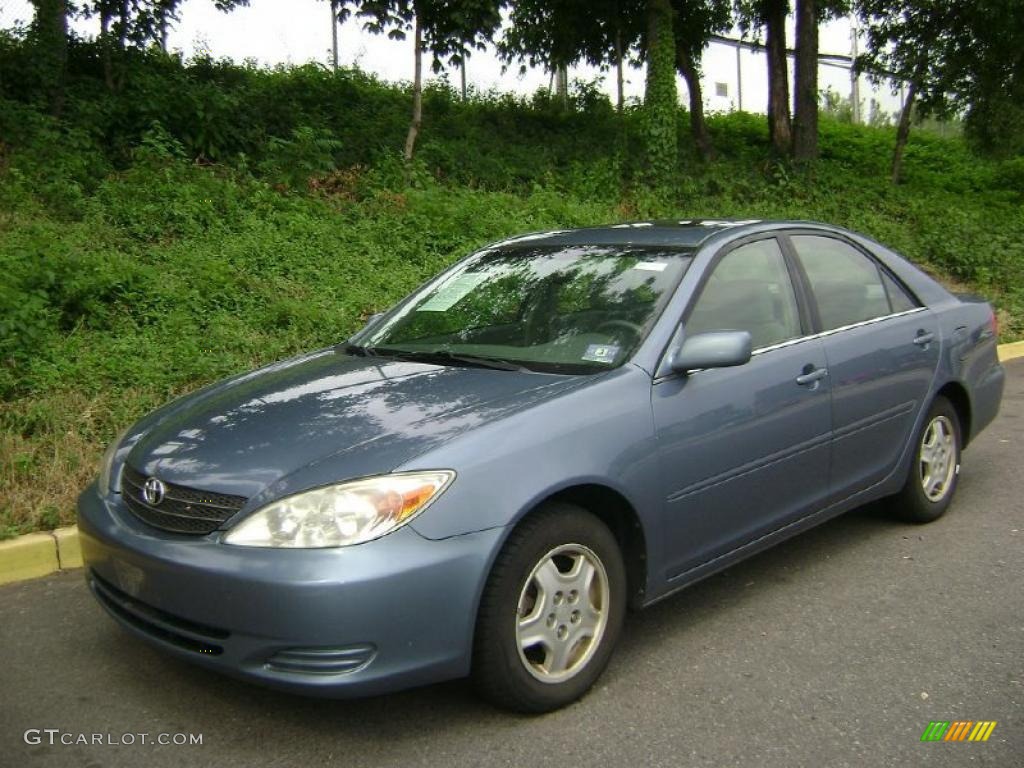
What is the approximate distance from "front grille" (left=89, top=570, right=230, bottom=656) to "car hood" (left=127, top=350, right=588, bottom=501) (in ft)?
1.31

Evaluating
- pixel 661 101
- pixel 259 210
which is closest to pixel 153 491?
pixel 259 210

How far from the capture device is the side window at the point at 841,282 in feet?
14.9

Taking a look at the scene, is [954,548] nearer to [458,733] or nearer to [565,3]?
[458,733]

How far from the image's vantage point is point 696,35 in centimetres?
1925

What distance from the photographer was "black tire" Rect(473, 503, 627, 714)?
10.0ft

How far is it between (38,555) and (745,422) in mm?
3158

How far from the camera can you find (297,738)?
3125 millimetres

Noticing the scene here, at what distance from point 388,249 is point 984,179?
16.5 m

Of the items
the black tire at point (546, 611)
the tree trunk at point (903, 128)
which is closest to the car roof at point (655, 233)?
the black tire at point (546, 611)

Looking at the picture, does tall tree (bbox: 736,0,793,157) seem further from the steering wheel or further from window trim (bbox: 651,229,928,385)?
the steering wheel

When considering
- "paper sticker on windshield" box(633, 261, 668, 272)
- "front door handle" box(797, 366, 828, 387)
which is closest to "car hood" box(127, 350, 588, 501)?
"paper sticker on windshield" box(633, 261, 668, 272)

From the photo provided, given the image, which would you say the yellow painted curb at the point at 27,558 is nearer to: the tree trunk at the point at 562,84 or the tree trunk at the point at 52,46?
the tree trunk at the point at 52,46

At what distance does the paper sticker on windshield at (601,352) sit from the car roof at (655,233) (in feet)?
2.19

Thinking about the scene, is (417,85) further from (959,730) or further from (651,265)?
(959,730)
